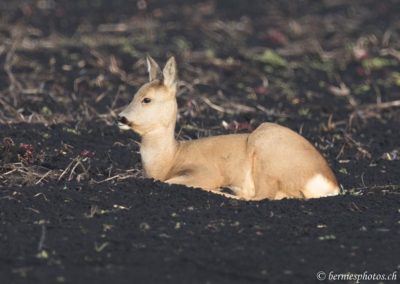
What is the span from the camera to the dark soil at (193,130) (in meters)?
7.13

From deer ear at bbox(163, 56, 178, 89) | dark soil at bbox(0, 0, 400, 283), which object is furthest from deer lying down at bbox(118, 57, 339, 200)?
dark soil at bbox(0, 0, 400, 283)

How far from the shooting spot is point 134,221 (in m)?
7.89

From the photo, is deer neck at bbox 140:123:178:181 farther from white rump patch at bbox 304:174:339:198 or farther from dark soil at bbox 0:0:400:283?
white rump patch at bbox 304:174:339:198

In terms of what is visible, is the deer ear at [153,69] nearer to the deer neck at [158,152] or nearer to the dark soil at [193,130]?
the deer neck at [158,152]

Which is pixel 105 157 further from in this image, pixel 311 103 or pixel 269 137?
pixel 311 103

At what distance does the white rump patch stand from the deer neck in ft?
4.14

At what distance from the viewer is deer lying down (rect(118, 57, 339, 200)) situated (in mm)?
9164

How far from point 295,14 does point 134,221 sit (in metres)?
12.7

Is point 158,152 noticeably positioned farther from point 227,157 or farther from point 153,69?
point 153,69

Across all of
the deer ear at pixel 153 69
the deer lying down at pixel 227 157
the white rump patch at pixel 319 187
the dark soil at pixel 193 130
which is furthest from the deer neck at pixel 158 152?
the white rump patch at pixel 319 187

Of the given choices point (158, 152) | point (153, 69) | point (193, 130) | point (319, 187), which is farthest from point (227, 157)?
point (193, 130)

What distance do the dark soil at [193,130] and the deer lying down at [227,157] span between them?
0.35 m

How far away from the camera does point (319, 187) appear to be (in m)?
9.10

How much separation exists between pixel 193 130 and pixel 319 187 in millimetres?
2786
